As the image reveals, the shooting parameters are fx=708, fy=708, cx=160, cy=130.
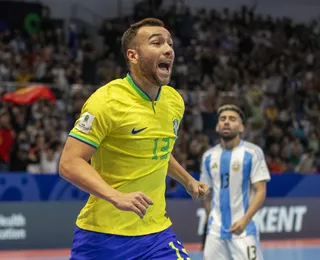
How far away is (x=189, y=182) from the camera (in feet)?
15.3

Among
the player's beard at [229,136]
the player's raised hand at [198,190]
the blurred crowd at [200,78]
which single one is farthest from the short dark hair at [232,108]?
the blurred crowd at [200,78]

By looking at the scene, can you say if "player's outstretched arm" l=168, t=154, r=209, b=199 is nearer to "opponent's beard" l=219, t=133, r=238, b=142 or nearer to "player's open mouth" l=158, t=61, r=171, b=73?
"player's open mouth" l=158, t=61, r=171, b=73

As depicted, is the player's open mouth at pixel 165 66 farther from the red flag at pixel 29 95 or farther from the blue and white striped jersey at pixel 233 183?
the red flag at pixel 29 95

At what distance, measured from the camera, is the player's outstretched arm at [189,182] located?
4562 mm

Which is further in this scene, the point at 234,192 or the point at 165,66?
the point at 234,192

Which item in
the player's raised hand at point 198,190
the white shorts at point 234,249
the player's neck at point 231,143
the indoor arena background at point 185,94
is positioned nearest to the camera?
the player's raised hand at point 198,190

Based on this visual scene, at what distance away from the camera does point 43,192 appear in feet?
39.8

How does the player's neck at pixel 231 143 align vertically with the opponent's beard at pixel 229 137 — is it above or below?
below

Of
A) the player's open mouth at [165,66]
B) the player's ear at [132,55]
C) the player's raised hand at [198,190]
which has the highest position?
the player's ear at [132,55]

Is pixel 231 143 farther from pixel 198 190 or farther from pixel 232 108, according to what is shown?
pixel 198 190

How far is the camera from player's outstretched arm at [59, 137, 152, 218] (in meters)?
3.62

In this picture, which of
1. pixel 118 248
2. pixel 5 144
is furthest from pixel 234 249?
pixel 5 144

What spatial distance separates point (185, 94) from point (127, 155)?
486 inches

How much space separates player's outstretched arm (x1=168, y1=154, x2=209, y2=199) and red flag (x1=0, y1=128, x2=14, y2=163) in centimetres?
864
